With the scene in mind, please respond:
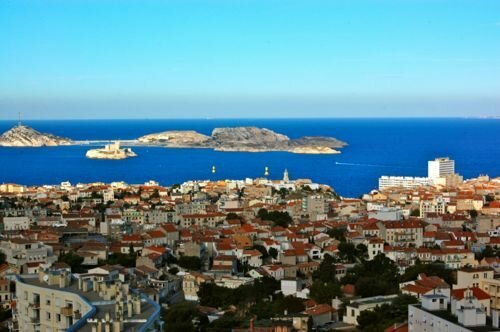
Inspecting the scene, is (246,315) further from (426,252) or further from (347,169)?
(347,169)

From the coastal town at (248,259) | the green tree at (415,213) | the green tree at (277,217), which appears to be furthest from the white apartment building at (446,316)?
the green tree at (415,213)

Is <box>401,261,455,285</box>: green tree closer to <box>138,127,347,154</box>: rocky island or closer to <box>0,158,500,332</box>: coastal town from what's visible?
<box>0,158,500,332</box>: coastal town

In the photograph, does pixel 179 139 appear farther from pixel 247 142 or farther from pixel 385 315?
pixel 385 315

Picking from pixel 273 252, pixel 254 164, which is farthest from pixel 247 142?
pixel 273 252

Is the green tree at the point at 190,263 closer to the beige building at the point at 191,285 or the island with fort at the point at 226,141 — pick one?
the beige building at the point at 191,285

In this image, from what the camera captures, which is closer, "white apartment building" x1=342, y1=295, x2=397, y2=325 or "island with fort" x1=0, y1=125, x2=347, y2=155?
"white apartment building" x1=342, y1=295, x2=397, y2=325

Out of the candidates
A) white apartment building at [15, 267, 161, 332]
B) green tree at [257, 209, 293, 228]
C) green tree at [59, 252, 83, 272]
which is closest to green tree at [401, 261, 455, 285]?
green tree at [59, 252, 83, 272]

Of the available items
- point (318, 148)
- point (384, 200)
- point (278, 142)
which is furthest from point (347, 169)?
point (278, 142)
